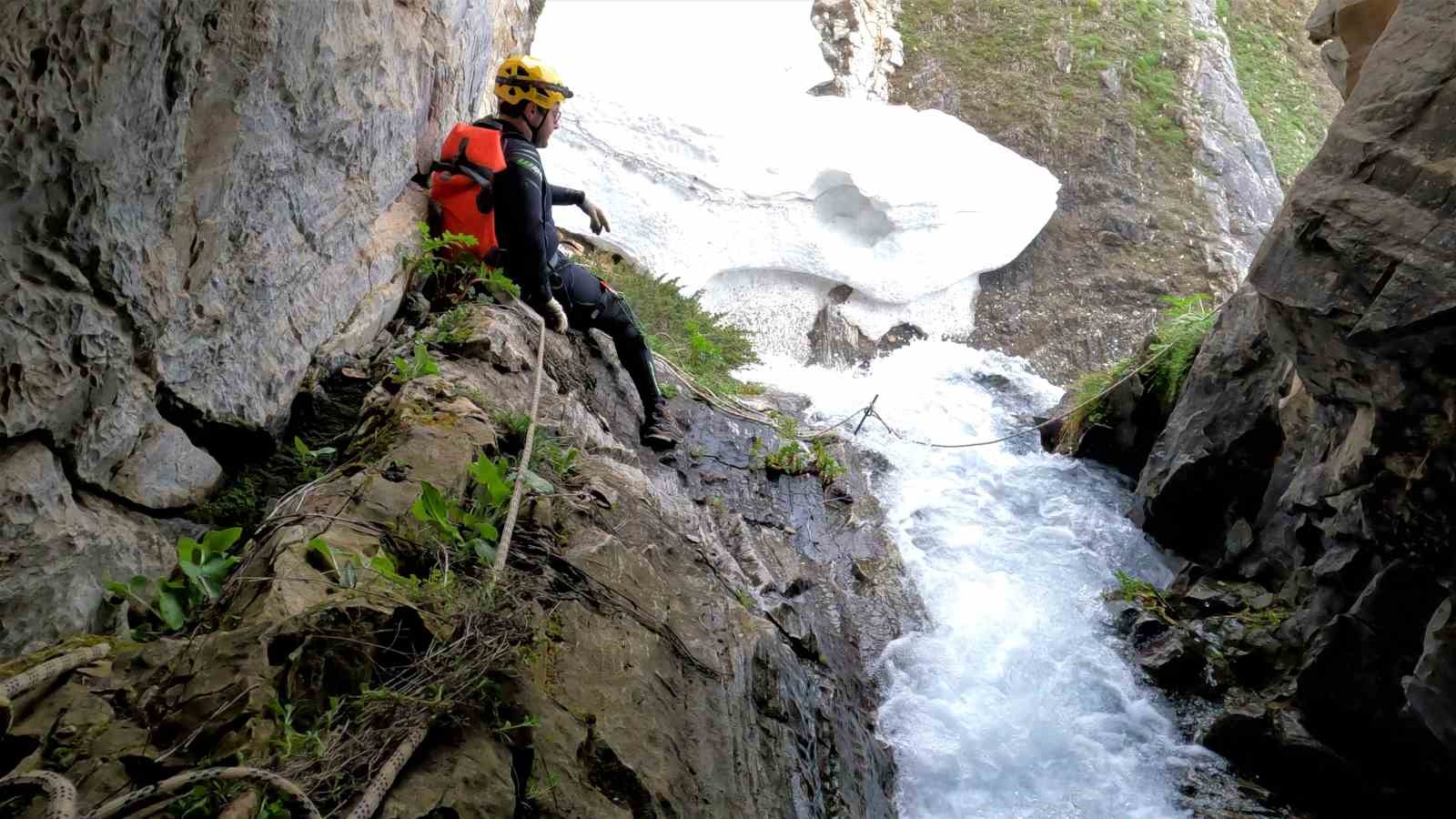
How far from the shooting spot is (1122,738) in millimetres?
5258

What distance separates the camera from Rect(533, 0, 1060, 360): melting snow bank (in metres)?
11.7

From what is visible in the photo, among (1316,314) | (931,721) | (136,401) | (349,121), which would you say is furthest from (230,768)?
(1316,314)

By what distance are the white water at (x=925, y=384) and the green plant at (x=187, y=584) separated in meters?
3.55

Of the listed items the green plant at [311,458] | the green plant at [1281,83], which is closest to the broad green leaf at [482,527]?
the green plant at [311,458]

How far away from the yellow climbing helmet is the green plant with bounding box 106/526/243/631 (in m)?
3.05

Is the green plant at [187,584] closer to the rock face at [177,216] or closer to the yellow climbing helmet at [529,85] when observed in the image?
the rock face at [177,216]

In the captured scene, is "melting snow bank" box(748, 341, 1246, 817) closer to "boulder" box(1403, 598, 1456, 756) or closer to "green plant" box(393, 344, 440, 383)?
"boulder" box(1403, 598, 1456, 756)

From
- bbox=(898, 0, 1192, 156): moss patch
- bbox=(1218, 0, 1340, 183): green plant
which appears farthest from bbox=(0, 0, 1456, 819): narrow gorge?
bbox=(1218, 0, 1340, 183): green plant

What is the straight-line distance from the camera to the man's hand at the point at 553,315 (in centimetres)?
506

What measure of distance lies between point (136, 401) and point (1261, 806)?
5.58 m

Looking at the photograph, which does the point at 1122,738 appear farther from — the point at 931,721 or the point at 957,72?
the point at 957,72

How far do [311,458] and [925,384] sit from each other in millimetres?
9447

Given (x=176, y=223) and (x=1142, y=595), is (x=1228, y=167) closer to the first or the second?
(x=1142, y=595)

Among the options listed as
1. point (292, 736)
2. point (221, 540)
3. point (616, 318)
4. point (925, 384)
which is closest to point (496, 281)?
point (616, 318)
